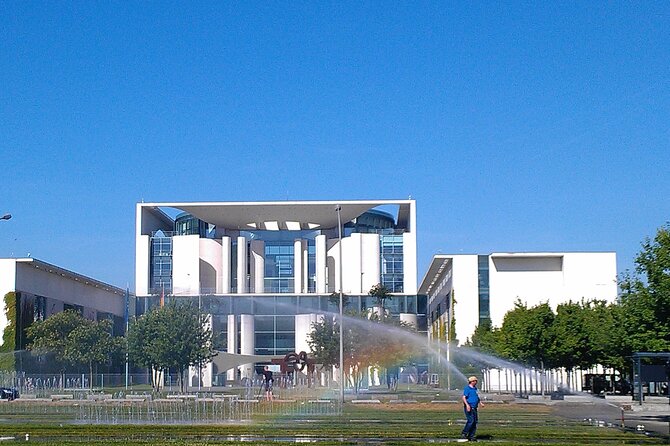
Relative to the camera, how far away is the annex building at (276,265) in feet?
388

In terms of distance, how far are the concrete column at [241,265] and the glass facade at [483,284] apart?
3317cm

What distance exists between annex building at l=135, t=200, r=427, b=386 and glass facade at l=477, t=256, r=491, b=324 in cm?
1855

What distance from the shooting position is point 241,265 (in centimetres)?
12262

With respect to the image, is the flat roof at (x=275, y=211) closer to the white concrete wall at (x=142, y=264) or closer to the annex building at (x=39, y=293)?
the white concrete wall at (x=142, y=264)

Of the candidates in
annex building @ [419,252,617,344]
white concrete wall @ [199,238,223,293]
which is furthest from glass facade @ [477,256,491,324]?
white concrete wall @ [199,238,223,293]

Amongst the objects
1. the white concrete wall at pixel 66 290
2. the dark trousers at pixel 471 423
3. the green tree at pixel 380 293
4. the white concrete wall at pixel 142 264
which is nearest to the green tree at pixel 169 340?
the white concrete wall at pixel 66 290

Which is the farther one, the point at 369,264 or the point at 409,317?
the point at 369,264

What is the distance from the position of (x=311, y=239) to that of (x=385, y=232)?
9703mm

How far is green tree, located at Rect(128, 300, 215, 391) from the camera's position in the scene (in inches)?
3201

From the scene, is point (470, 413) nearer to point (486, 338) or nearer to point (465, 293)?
point (486, 338)

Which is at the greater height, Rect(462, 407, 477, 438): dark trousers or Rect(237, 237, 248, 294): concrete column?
Rect(237, 237, 248, 294): concrete column

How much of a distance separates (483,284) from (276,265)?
32298 millimetres

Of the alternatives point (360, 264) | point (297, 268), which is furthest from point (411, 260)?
point (297, 268)

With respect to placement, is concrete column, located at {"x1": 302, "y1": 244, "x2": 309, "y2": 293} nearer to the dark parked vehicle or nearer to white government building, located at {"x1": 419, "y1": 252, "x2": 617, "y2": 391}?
white government building, located at {"x1": 419, "y1": 252, "x2": 617, "y2": 391}
